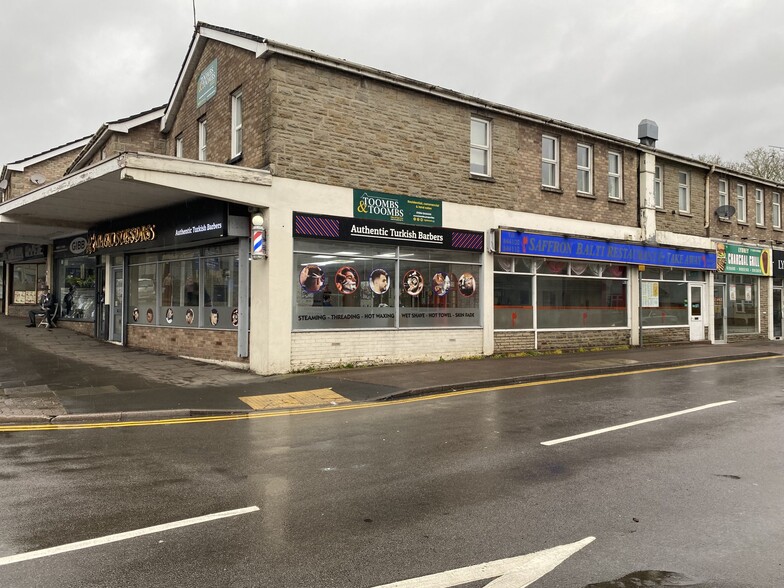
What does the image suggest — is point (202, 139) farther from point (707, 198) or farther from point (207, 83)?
point (707, 198)

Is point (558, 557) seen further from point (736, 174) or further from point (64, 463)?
point (736, 174)

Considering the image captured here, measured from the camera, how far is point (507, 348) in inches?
644

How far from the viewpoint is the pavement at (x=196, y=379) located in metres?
8.93

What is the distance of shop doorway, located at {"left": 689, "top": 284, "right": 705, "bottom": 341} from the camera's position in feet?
70.4

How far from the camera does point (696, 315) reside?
21.7 metres

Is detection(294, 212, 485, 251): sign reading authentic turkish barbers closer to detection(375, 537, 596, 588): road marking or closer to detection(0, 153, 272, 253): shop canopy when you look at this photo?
detection(0, 153, 272, 253): shop canopy

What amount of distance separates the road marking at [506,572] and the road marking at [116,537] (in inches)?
67.6

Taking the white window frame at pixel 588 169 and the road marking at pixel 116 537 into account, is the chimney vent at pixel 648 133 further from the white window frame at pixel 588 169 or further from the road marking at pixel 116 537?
the road marking at pixel 116 537

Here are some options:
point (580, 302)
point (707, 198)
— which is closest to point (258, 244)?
point (580, 302)

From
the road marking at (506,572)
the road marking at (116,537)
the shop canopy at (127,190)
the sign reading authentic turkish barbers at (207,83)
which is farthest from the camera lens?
the sign reading authentic turkish barbers at (207,83)

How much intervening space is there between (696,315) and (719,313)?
1.62 metres

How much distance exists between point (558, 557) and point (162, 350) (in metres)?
14.0

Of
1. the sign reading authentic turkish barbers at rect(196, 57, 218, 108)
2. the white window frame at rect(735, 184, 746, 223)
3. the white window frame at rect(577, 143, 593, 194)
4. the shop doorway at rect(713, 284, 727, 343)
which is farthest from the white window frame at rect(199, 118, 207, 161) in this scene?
the white window frame at rect(735, 184, 746, 223)

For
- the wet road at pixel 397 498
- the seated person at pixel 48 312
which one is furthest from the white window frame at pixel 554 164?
the seated person at pixel 48 312
